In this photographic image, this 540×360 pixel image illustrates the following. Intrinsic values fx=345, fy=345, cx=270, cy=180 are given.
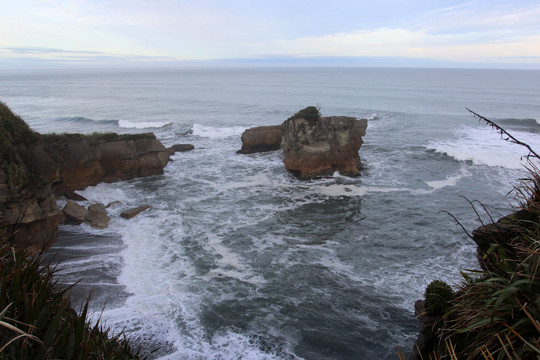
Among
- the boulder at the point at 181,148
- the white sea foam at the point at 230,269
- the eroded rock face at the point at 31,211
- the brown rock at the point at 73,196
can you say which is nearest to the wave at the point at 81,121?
the boulder at the point at 181,148

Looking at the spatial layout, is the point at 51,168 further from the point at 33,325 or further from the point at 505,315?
the point at 505,315

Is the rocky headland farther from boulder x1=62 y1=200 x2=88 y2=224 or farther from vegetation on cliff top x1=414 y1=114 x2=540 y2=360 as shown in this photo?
vegetation on cliff top x1=414 y1=114 x2=540 y2=360

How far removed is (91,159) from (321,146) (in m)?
16.0

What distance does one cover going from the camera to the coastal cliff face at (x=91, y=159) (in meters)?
18.3

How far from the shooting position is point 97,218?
18094mm

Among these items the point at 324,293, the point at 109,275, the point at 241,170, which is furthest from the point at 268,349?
the point at 241,170

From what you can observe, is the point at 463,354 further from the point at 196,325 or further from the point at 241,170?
the point at 241,170

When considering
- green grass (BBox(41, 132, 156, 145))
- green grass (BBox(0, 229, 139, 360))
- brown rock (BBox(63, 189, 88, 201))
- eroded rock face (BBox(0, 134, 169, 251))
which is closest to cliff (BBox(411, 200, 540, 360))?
green grass (BBox(0, 229, 139, 360))

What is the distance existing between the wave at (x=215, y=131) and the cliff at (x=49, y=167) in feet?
53.0

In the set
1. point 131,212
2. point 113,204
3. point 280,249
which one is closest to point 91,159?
point 113,204

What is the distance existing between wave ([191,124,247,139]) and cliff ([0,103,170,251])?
53.0 feet

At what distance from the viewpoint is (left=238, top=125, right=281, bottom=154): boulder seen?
33062 millimetres

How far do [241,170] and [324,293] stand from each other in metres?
16.9

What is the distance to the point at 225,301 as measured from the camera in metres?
12.2
